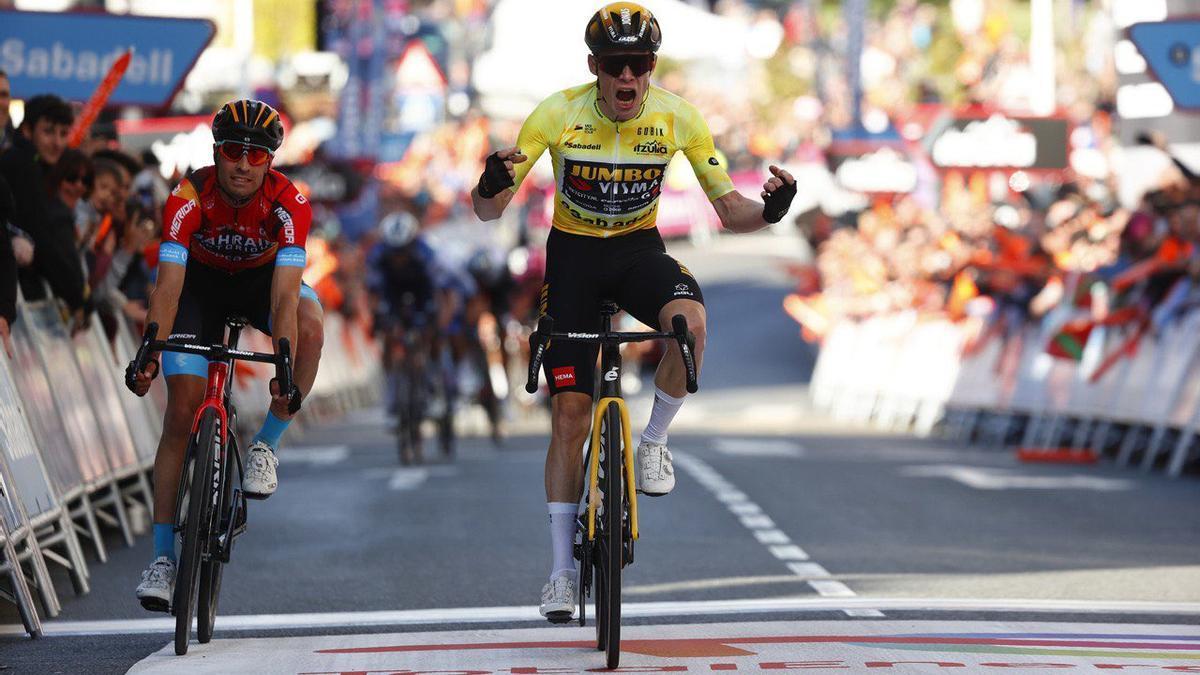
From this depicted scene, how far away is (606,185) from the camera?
363 inches

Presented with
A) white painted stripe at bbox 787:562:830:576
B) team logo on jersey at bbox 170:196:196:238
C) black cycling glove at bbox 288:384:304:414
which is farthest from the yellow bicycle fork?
white painted stripe at bbox 787:562:830:576

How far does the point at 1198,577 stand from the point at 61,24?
29.6ft

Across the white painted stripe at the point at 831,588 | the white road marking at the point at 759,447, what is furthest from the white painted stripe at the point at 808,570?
the white road marking at the point at 759,447

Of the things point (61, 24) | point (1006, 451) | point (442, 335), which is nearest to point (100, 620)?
point (61, 24)

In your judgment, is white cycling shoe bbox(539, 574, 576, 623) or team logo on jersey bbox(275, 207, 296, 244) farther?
team logo on jersey bbox(275, 207, 296, 244)

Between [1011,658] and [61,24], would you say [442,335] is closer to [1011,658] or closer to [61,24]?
[61,24]

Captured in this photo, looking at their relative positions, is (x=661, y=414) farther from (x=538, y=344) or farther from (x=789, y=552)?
(x=789, y=552)

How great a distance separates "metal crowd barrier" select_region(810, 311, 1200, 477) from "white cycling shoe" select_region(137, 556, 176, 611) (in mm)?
11905

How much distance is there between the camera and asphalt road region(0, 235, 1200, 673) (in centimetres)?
921

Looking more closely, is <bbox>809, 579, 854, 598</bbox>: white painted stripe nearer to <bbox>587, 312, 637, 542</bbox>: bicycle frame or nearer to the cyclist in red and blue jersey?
<bbox>587, 312, 637, 542</bbox>: bicycle frame

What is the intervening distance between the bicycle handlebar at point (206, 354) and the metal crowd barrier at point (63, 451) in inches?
49.9

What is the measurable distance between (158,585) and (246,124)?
67.2 inches

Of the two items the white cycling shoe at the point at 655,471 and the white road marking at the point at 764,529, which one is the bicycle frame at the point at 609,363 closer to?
the white cycling shoe at the point at 655,471

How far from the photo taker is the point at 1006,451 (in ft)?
78.9
